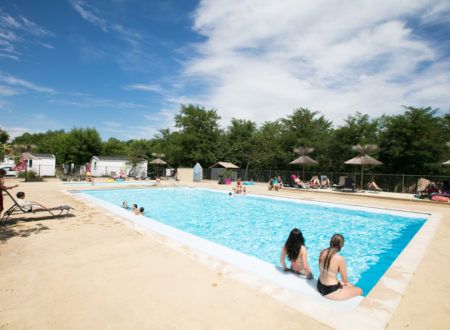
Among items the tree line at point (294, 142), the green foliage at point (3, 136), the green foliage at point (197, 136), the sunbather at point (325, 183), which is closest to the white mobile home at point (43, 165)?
the tree line at point (294, 142)

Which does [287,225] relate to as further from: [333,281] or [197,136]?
[197,136]

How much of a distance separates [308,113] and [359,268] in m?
Result: 26.5

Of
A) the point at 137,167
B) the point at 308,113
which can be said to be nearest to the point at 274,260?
the point at 308,113

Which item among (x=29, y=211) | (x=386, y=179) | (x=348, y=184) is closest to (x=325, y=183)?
(x=348, y=184)

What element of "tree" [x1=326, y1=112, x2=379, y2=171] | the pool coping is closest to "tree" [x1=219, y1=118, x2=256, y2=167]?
"tree" [x1=326, y1=112, x2=379, y2=171]

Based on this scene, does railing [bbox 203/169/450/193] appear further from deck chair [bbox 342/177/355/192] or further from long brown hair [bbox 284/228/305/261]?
long brown hair [bbox 284/228/305/261]

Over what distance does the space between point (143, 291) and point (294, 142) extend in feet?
91.0

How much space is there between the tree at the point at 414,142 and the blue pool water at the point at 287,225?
12.6m

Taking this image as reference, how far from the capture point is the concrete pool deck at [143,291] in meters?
2.97

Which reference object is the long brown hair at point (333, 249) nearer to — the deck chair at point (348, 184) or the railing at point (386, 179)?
the deck chair at point (348, 184)

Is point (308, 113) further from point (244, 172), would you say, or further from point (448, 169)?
point (448, 169)

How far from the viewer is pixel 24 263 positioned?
15.1 feet

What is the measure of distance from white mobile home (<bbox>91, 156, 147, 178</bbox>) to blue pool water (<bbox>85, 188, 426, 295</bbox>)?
17230 millimetres

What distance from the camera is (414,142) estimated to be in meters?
21.1
